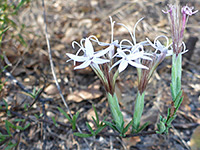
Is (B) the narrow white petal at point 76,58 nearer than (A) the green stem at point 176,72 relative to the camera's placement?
Yes

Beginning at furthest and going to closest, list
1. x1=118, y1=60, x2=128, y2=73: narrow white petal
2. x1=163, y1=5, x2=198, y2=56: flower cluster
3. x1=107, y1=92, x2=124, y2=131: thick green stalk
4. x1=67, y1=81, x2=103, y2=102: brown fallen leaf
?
x1=67, y1=81, x2=103, y2=102: brown fallen leaf, x1=107, y1=92, x2=124, y2=131: thick green stalk, x1=163, y1=5, x2=198, y2=56: flower cluster, x1=118, y1=60, x2=128, y2=73: narrow white petal

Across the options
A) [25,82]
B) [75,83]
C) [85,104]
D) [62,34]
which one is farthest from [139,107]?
[62,34]

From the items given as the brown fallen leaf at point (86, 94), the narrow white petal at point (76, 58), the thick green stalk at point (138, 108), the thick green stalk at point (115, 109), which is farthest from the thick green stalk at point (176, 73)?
the brown fallen leaf at point (86, 94)

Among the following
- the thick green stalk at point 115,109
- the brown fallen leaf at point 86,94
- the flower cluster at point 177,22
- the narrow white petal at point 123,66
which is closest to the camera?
the narrow white petal at point 123,66

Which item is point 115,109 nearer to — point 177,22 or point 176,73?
point 176,73

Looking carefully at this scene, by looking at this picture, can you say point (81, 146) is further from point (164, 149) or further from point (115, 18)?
point (115, 18)

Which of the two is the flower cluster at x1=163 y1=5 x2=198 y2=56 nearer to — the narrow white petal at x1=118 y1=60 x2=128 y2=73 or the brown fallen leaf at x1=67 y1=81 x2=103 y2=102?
the narrow white petal at x1=118 y1=60 x2=128 y2=73

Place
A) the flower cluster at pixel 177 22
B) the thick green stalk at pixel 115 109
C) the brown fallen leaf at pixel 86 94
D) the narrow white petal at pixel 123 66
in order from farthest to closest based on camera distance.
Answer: the brown fallen leaf at pixel 86 94
the thick green stalk at pixel 115 109
the flower cluster at pixel 177 22
the narrow white petal at pixel 123 66

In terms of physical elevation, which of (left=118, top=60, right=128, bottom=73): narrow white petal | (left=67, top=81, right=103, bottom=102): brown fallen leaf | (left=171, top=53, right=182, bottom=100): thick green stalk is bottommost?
(left=67, top=81, right=103, bottom=102): brown fallen leaf

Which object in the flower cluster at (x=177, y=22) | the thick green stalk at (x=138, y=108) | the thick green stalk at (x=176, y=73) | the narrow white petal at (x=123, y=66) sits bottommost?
the thick green stalk at (x=138, y=108)

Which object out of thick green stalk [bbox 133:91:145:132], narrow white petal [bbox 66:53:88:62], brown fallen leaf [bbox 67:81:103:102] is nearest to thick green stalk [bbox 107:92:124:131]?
thick green stalk [bbox 133:91:145:132]

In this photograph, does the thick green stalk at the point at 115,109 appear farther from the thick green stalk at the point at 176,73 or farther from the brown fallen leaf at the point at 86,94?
the brown fallen leaf at the point at 86,94
